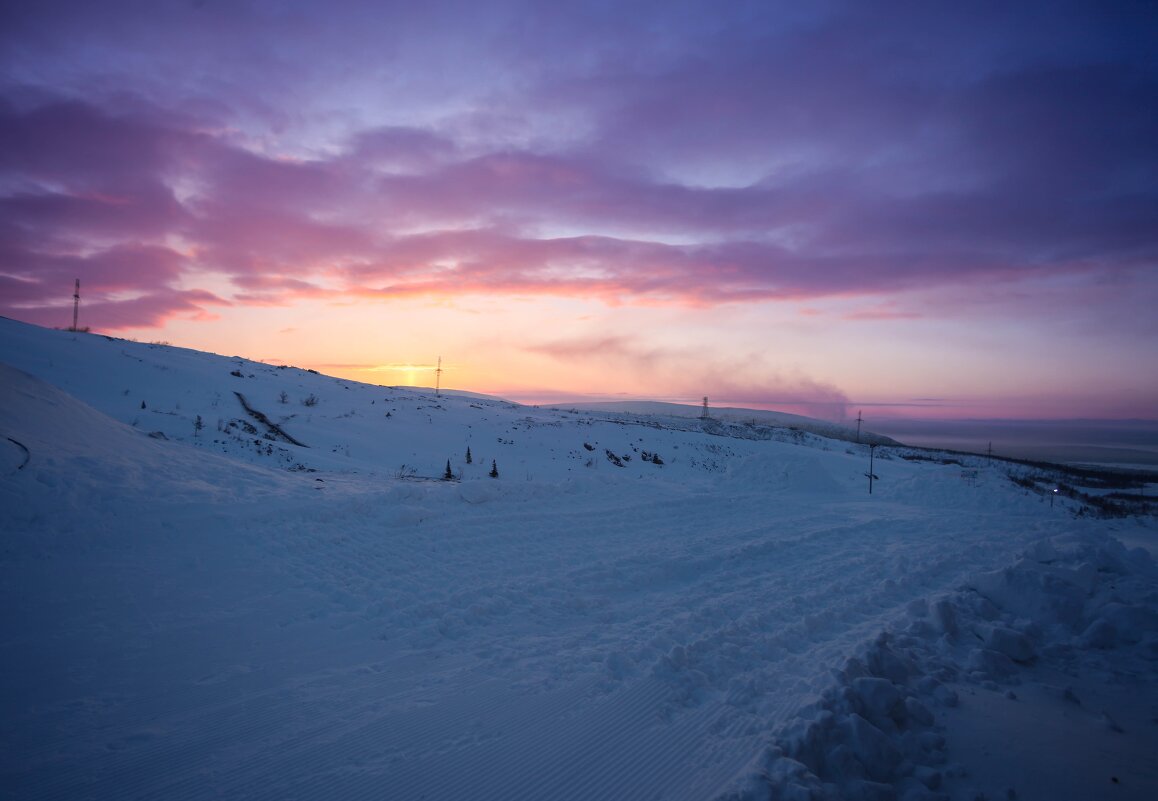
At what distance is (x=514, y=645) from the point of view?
6.27 meters

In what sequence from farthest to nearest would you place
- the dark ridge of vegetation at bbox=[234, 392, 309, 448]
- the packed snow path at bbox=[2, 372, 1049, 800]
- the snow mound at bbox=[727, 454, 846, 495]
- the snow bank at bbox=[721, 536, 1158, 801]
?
the dark ridge of vegetation at bbox=[234, 392, 309, 448] → the snow mound at bbox=[727, 454, 846, 495] → the snow bank at bbox=[721, 536, 1158, 801] → the packed snow path at bbox=[2, 372, 1049, 800]

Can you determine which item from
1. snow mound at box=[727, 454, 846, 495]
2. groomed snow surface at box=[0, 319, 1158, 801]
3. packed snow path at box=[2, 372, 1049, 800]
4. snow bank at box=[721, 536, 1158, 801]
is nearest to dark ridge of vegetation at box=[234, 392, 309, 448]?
groomed snow surface at box=[0, 319, 1158, 801]

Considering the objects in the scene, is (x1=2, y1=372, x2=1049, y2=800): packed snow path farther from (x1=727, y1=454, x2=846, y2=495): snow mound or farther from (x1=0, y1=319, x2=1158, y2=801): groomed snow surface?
(x1=727, y1=454, x2=846, y2=495): snow mound

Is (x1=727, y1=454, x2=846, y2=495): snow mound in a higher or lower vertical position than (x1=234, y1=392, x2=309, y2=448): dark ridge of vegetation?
lower

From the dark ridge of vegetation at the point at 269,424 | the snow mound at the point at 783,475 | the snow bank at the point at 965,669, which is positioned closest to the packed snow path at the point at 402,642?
the snow bank at the point at 965,669

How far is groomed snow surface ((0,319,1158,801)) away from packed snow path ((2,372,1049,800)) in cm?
3

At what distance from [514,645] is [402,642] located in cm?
131

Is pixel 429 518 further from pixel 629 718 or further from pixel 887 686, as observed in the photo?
pixel 887 686

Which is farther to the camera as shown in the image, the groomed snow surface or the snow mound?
the snow mound

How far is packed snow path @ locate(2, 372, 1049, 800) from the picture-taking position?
4031mm

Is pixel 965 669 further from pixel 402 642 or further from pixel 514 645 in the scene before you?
pixel 402 642

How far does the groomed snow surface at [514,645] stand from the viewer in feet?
13.5

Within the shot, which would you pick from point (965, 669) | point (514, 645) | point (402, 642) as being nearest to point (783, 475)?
point (965, 669)

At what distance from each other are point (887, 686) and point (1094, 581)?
585cm
